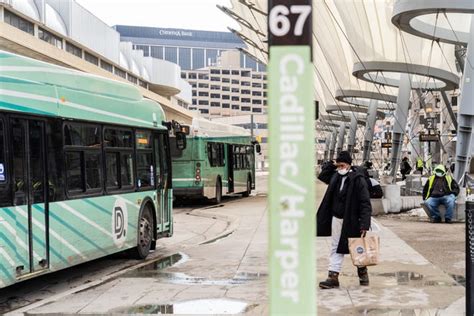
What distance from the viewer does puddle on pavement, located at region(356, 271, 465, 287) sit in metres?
9.55

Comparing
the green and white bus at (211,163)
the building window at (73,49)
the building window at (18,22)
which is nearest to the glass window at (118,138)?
the green and white bus at (211,163)

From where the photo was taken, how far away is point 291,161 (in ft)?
11.6

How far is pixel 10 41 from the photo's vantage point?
43.8 metres

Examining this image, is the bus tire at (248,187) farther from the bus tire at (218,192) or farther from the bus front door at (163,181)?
the bus front door at (163,181)

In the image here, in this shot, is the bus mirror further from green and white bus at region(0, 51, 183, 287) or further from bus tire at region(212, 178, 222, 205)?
bus tire at region(212, 178, 222, 205)

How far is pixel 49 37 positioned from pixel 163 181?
1972 inches

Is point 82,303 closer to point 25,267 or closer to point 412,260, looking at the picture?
point 25,267

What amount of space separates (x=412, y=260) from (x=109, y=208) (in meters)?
4.98

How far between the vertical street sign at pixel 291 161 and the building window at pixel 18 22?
50.9 meters

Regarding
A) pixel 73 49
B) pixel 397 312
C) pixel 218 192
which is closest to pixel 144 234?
pixel 397 312

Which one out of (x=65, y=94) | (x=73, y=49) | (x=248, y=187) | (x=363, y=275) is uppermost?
(x=73, y=49)

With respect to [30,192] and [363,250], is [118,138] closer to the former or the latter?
[30,192]

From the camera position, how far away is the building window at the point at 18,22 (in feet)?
168

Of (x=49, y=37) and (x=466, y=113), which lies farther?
(x=49, y=37)
